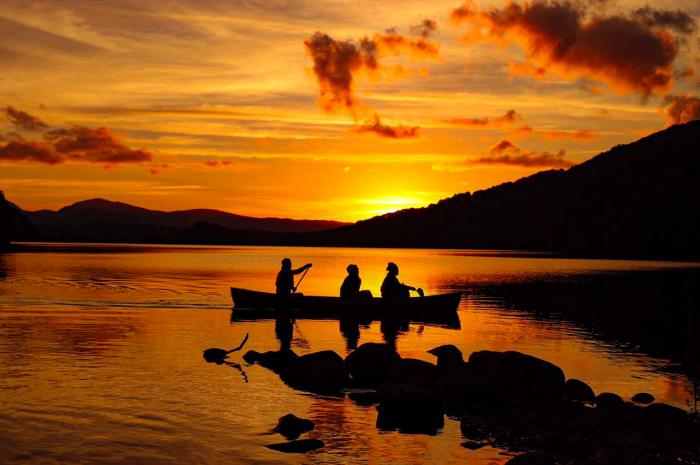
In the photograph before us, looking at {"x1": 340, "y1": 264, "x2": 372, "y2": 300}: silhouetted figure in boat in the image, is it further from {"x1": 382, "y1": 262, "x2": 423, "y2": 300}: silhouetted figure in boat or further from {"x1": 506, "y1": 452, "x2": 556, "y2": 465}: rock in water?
{"x1": 506, "y1": 452, "x2": 556, "y2": 465}: rock in water

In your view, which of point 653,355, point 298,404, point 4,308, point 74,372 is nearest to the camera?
point 298,404

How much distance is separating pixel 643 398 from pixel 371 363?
8.94 m

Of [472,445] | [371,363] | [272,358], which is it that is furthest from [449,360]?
[272,358]

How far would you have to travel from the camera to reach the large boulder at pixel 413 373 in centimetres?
2412

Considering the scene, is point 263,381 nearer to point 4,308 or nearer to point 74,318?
point 74,318

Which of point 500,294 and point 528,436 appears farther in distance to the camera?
point 500,294

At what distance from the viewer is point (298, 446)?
17906 millimetres

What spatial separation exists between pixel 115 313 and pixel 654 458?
3902cm

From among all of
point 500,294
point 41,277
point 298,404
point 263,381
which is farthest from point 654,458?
point 41,277

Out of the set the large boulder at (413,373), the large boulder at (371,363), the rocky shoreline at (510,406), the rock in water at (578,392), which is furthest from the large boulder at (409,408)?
the rock in water at (578,392)

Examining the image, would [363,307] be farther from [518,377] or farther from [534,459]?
[534,459]

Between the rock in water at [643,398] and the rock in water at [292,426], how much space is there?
1103cm

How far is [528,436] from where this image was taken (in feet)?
62.5

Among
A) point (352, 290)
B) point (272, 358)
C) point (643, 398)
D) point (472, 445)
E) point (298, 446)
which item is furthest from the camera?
point (352, 290)
